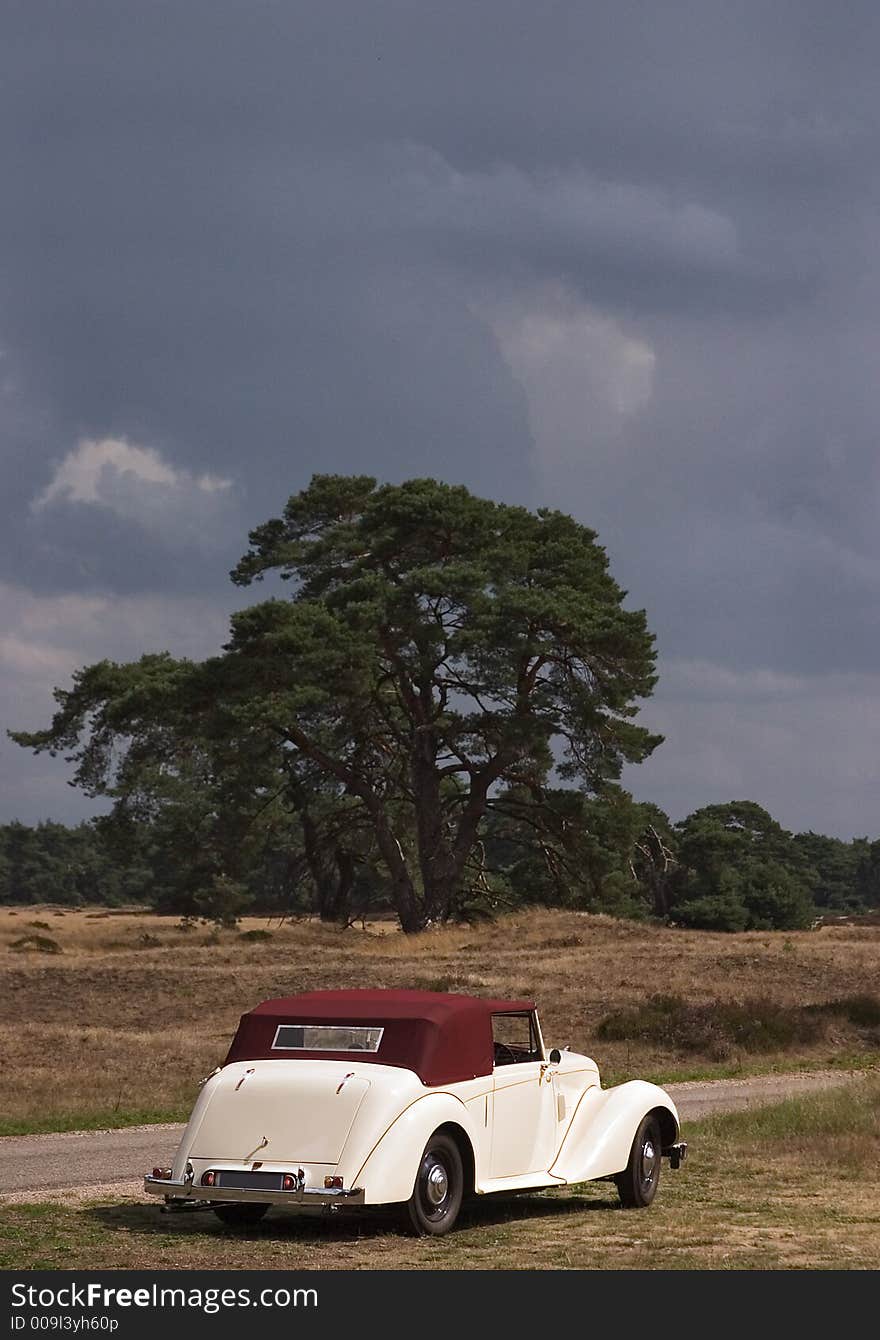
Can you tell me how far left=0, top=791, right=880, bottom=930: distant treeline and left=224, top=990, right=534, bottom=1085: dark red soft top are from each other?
47.2 meters

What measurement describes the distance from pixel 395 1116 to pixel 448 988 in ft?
86.6

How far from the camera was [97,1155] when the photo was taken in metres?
16.9

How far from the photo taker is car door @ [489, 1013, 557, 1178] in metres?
11.9

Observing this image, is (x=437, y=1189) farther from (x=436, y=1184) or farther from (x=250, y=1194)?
(x=250, y=1194)

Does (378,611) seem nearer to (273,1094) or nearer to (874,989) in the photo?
(874,989)

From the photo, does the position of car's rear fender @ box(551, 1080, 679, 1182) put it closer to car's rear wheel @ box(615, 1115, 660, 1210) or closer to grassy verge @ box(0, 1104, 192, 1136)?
car's rear wheel @ box(615, 1115, 660, 1210)

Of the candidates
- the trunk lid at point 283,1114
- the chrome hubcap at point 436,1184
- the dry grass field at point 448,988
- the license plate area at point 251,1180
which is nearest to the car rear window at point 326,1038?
the trunk lid at point 283,1114

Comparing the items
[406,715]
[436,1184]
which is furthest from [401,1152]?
[406,715]

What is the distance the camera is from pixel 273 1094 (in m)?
11.2
